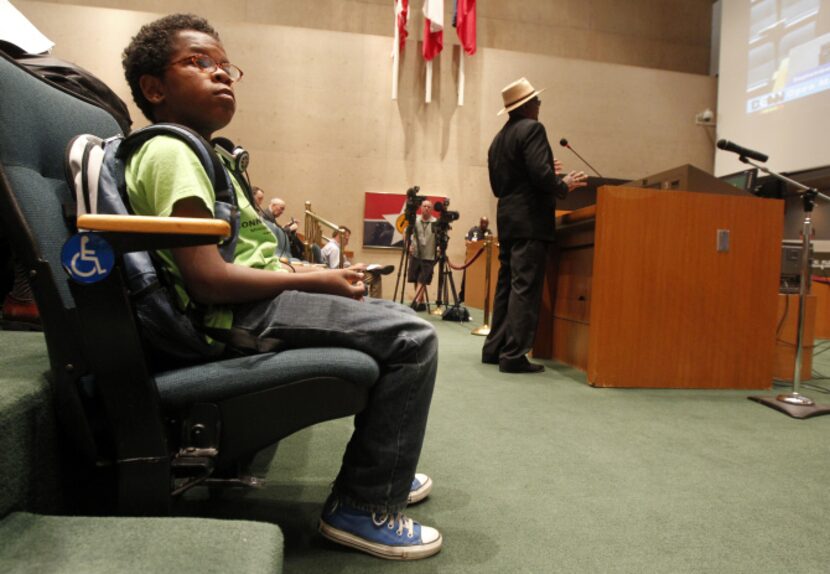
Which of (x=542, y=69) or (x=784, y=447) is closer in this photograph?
(x=784, y=447)

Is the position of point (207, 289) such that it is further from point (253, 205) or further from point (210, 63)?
point (210, 63)

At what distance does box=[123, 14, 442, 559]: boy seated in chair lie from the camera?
2.92 ft

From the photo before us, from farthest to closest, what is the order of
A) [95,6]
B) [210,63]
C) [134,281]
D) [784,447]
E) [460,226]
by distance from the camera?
[460,226], [95,6], [784,447], [210,63], [134,281]

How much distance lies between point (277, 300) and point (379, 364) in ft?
0.69

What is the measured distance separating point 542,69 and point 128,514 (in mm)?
8368

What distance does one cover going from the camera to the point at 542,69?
8.12 metres

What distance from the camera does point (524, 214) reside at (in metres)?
2.90

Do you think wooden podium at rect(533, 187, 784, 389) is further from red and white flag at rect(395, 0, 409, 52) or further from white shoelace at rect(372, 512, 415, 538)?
red and white flag at rect(395, 0, 409, 52)

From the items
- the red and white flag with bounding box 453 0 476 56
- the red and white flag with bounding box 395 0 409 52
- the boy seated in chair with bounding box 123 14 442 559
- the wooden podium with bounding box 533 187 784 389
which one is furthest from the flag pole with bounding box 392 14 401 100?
the boy seated in chair with bounding box 123 14 442 559

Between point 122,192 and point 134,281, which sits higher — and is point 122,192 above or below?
above

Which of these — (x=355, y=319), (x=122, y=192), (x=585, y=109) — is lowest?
(x=355, y=319)

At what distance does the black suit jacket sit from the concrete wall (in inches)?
197

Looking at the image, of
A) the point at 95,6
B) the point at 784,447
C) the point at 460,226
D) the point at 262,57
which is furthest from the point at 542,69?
the point at 784,447

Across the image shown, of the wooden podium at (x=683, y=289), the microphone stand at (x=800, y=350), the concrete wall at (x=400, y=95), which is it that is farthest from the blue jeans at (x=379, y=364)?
the concrete wall at (x=400, y=95)
